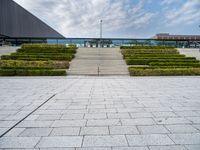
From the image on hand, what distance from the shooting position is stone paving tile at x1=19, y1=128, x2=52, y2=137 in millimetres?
3752

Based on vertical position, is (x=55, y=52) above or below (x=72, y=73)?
above

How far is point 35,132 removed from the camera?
3889 millimetres

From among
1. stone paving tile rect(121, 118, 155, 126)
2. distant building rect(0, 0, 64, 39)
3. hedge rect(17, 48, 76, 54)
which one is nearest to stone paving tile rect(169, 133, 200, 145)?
stone paving tile rect(121, 118, 155, 126)

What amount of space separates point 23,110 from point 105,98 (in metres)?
2.72

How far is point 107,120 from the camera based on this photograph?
4566 millimetres

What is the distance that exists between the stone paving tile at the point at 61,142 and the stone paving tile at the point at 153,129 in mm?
1231

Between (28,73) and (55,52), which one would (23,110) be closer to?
(28,73)

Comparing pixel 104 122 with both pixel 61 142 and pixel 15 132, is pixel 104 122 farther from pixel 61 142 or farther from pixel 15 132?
pixel 15 132

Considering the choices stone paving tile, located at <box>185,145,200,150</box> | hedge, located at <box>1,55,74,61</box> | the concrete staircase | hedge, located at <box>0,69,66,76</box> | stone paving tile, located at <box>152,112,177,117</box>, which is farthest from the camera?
hedge, located at <box>1,55,74,61</box>

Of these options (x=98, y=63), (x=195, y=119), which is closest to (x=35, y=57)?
(x=98, y=63)

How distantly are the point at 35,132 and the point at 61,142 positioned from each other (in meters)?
0.74

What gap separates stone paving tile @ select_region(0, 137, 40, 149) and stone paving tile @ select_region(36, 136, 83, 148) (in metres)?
0.13

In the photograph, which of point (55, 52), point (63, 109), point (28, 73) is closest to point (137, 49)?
point (55, 52)

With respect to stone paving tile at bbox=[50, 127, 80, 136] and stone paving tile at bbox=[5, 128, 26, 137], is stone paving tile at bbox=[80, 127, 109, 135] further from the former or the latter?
stone paving tile at bbox=[5, 128, 26, 137]
